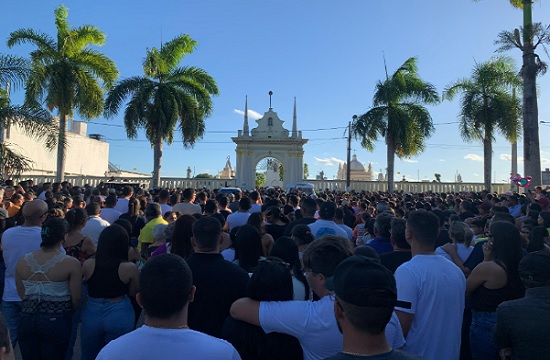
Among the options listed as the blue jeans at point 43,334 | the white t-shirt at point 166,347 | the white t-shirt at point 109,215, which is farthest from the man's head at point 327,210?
the white t-shirt at point 166,347

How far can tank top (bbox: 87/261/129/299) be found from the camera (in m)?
3.71

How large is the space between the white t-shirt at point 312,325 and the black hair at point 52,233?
2.40 metres

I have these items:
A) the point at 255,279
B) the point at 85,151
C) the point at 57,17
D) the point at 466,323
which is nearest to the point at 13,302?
the point at 255,279

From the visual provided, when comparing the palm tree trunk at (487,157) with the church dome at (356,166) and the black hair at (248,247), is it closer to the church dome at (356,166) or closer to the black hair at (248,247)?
the black hair at (248,247)

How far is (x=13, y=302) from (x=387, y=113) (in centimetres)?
2374

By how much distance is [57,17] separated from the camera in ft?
67.7

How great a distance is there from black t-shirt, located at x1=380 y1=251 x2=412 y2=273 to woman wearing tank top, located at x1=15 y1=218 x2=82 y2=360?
2889 mm

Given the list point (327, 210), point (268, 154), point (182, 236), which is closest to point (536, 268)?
point (182, 236)

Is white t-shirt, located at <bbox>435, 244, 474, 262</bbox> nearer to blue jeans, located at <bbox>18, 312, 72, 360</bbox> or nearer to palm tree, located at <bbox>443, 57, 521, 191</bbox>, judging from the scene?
blue jeans, located at <bbox>18, 312, 72, 360</bbox>

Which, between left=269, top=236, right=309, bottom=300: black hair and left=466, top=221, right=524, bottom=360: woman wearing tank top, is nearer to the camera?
left=269, top=236, right=309, bottom=300: black hair

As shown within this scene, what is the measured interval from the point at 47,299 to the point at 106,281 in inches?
20.1

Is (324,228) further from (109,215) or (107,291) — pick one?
(109,215)

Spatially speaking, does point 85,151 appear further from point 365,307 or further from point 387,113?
point 365,307

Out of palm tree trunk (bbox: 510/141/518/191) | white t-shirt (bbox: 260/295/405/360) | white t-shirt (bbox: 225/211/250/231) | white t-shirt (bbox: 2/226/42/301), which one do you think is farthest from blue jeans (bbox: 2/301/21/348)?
palm tree trunk (bbox: 510/141/518/191)
